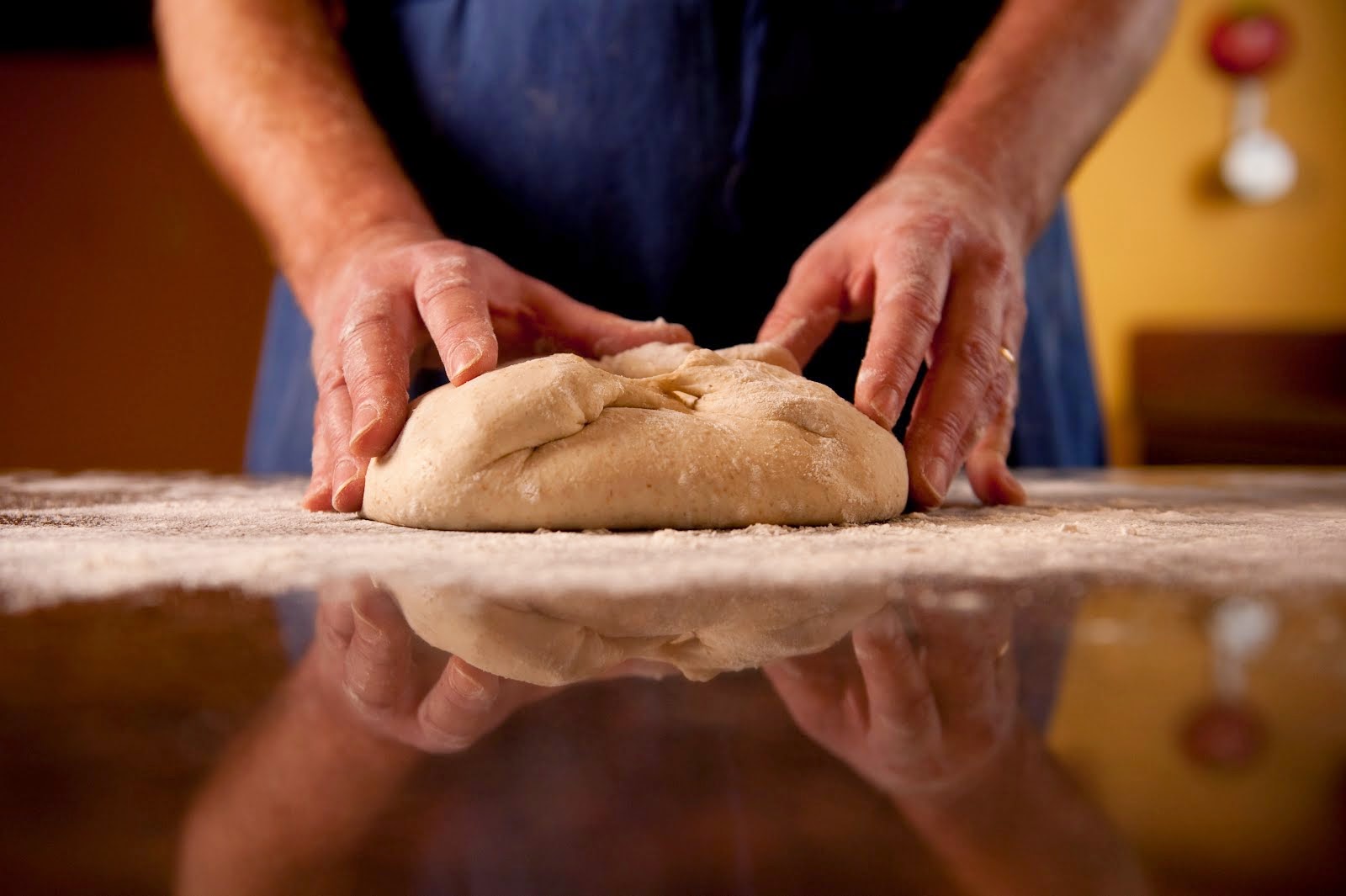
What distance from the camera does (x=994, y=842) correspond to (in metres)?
0.33

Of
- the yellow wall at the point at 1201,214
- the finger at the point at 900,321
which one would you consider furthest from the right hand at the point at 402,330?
the yellow wall at the point at 1201,214

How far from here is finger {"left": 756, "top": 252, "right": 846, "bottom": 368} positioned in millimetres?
1366

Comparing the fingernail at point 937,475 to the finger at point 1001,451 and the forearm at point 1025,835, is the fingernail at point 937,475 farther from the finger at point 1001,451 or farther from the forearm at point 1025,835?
the forearm at point 1025,835

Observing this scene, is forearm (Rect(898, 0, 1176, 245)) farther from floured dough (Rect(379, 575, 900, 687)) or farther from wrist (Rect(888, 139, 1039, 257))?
floured dough (Rect(379, 575, 900, 687))

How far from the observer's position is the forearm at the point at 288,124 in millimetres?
1538

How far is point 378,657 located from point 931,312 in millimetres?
852

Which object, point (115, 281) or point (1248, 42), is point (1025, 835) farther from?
point (1248, 42)

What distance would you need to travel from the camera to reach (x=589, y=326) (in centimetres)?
136

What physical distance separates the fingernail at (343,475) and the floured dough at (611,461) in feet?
0.08

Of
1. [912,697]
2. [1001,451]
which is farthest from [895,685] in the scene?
[1001,451]

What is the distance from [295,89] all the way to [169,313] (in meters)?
3.56

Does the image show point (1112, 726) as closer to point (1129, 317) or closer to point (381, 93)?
point (381, 93)

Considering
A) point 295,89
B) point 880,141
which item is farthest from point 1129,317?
point 295,89

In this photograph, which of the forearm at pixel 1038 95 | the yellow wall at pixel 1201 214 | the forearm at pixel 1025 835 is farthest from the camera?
the yellow wall at pixel 1201 214
